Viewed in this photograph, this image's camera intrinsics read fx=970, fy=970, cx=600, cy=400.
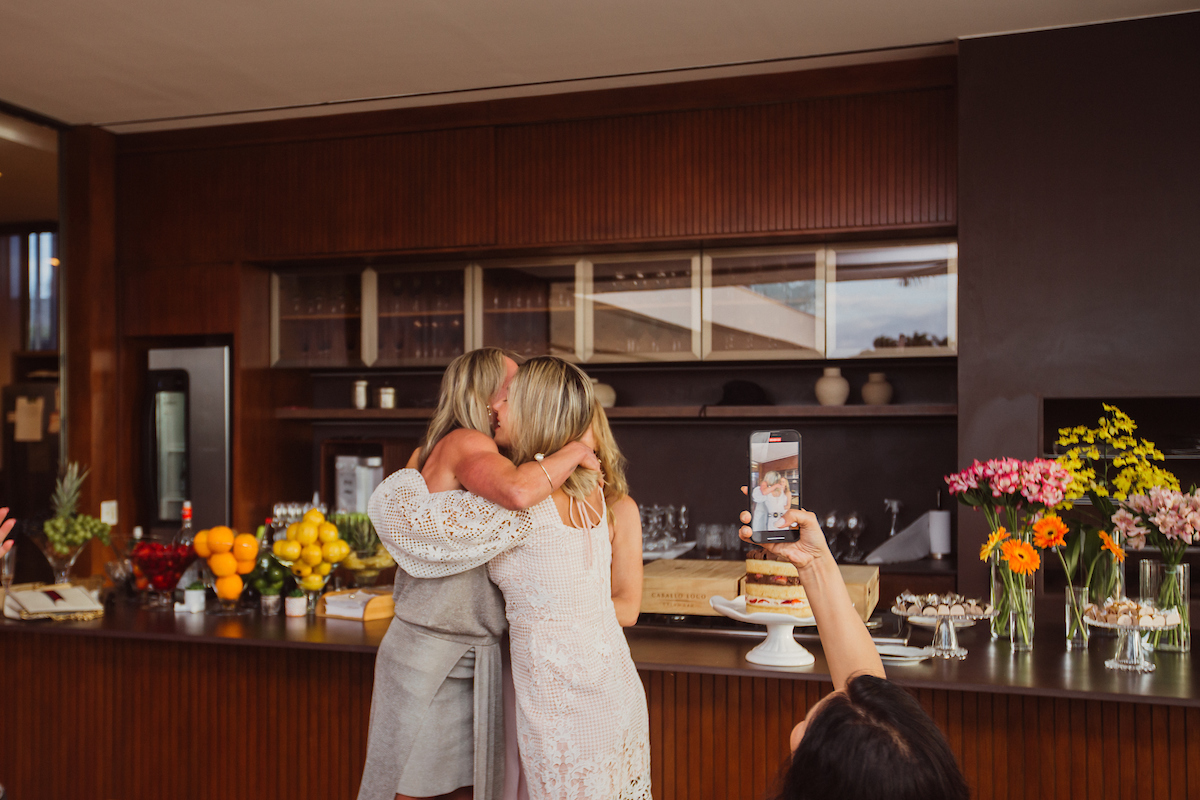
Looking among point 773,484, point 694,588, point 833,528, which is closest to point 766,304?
point 833,528

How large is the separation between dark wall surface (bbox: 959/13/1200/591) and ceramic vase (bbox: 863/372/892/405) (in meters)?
0.56

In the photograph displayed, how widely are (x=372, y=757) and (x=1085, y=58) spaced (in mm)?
3052

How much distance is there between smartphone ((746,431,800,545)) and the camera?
1311mm

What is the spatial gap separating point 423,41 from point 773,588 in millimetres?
2245

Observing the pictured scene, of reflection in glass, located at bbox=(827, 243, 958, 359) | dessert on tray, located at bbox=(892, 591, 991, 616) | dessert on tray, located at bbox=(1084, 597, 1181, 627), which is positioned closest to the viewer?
dessert on tray, located at bbox=(1084, 597, 1181, 627)

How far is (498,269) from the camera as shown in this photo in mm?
4254

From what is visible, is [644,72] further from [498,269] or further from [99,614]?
[99,614]

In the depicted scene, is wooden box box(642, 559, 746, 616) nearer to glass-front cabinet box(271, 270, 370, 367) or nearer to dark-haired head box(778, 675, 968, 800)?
dark-haired head box(778, 675, 968, 800)

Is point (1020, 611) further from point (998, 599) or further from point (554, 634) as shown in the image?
point (554, 634)

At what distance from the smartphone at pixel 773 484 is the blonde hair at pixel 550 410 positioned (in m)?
0.53

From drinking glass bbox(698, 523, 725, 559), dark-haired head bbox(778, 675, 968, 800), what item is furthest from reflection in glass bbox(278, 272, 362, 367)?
dark-haired head bbox(778, 675, 968, 800)

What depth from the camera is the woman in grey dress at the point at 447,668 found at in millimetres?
1941

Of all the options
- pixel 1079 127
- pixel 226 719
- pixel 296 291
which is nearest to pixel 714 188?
pixel 1079 127

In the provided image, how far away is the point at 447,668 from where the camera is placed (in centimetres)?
196
